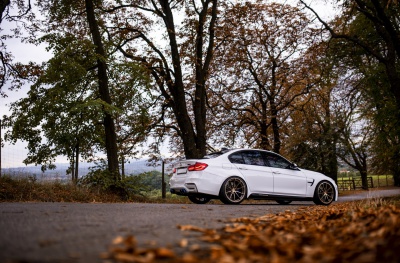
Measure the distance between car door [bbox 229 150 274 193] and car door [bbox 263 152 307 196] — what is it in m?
0.24

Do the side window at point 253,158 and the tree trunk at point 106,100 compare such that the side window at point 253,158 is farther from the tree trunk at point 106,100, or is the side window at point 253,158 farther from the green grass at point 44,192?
the tree trunk at point 106,100

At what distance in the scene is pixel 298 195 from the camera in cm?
1145

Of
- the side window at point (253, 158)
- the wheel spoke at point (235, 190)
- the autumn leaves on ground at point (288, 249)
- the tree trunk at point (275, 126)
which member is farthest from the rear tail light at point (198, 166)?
the tree trunk at point (275, 126)

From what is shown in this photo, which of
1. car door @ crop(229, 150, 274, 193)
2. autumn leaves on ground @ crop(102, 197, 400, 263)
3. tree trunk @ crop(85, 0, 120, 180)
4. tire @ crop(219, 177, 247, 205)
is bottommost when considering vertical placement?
autumn leaves on ground @ crop(102, 197, 400, 263)

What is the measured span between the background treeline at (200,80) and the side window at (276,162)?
4.92 m

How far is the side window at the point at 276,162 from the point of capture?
37.0 ft

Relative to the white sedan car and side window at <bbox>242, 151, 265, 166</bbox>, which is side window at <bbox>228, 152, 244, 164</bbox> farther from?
side window at <bbox>242, 151, 265, 166</bbox>

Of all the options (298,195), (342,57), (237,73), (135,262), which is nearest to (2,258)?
(135,262)

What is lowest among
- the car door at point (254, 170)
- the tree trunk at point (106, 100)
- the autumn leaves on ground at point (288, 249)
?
the autumn leaves on ground at point (288, 249)

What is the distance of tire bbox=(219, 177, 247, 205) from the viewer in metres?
9.97

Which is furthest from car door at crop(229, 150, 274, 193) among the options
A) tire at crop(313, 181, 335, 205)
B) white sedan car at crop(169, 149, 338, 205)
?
→ tire at crop(313, 181, 335, 205)

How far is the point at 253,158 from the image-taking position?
11.0 m

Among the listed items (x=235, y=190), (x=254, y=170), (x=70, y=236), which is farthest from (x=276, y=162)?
(x=70, y=236)

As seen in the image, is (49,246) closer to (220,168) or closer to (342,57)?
(220,168)
